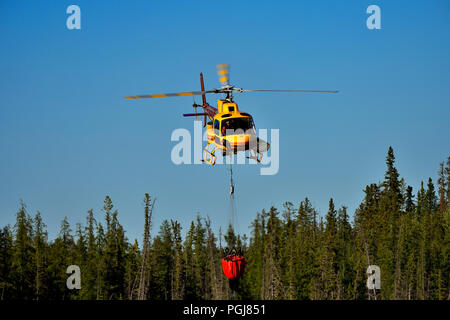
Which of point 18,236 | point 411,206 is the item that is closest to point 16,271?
point 18,236

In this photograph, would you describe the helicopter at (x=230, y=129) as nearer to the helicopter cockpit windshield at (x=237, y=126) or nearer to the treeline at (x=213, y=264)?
the helicopter cockpit windshield at (x=237, y=126)

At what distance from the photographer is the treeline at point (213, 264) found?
82750mm

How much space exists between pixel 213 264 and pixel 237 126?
41141mm

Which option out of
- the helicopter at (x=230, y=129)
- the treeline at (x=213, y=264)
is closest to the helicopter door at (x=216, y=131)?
the helicopter at (x=230, y=129)

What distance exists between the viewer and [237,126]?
47.7 metres

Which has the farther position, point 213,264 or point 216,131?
point 213,264

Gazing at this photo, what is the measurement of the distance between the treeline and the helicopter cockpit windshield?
113ft

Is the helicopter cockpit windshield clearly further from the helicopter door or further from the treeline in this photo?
the treeline

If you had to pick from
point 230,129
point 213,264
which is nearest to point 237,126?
point 230,129

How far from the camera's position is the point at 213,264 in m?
86.4

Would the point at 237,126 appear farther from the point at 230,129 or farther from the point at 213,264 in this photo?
the point at 213,264

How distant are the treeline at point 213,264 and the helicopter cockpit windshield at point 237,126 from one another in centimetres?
3437

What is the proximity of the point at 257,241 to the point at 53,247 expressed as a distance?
26.9 m
